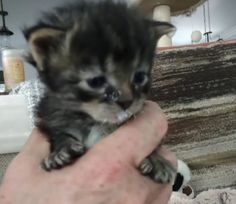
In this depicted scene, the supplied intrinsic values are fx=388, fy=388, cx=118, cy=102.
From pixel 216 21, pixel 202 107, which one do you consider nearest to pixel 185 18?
pixel 216 21

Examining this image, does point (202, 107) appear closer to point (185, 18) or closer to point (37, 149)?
point (37, 149)

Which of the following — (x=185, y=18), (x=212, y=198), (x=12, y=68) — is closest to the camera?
(x=212, y=198)

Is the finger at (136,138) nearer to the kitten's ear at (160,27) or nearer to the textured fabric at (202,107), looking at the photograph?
the kitten's ear at (160,27)

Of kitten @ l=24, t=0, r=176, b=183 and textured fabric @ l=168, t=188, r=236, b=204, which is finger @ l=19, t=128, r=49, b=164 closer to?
kitten @ l=24, t=0, r=176, b=183

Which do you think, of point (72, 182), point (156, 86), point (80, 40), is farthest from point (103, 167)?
point (156, 86)

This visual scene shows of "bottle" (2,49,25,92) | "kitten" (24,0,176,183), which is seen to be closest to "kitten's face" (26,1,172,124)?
"kitten" (24,0,176,183)

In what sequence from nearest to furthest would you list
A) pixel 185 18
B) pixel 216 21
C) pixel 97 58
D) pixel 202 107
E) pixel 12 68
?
pixel 97 58 < pixel 202 107 < pixel 12 68 < pixel 185 18 < pixel 216 21

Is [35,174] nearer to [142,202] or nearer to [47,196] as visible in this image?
[47,196]

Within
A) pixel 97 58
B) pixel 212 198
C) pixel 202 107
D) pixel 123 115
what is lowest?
pixel 212 198
